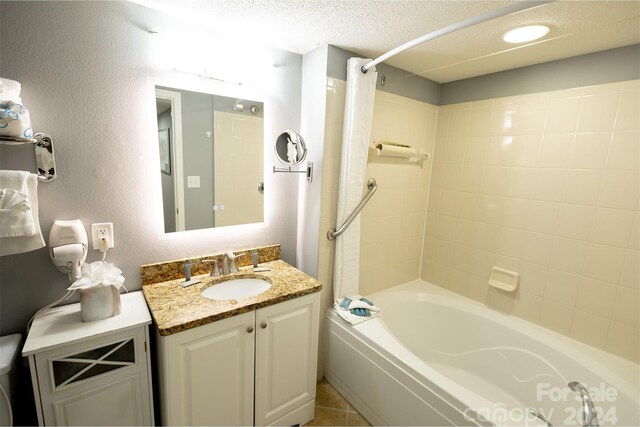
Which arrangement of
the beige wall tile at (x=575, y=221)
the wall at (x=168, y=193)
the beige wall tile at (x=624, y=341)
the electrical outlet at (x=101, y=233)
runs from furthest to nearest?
the beige wall tile at (x=575, y=221)
the beige wall tile at (x=624, y=341)
the wall at (x=168, y=193)
the electrical outlet at (x=101, y=233)

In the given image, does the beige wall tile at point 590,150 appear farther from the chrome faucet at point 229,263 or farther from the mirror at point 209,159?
the chrome faucet at point 229,263

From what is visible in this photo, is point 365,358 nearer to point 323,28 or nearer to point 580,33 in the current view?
point 323,28

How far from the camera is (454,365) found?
2.06 metres

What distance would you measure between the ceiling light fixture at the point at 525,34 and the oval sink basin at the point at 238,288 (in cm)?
176

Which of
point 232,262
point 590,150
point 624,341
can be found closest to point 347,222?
point 232,262

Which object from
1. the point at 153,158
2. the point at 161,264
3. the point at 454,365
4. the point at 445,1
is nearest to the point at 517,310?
the point at 454,365

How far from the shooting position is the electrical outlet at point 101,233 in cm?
133

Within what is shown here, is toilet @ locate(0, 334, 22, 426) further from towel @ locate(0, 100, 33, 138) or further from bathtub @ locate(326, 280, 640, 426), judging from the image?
bathtub @ locate(326, 280, 640, 426)

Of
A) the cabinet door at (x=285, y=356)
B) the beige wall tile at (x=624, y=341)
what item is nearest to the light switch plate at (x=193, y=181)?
the cabinet door at (x=285, y=356)

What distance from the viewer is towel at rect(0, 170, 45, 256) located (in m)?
1.02

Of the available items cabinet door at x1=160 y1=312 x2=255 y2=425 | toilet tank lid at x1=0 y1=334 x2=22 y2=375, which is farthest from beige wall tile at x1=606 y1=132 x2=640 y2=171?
toilet tank lid at x1=0 y1=334 x2=22 y2=375

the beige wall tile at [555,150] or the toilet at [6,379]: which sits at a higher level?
the beige wall tile at [555,150]

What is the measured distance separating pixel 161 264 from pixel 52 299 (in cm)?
43

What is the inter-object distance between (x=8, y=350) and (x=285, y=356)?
109cm
